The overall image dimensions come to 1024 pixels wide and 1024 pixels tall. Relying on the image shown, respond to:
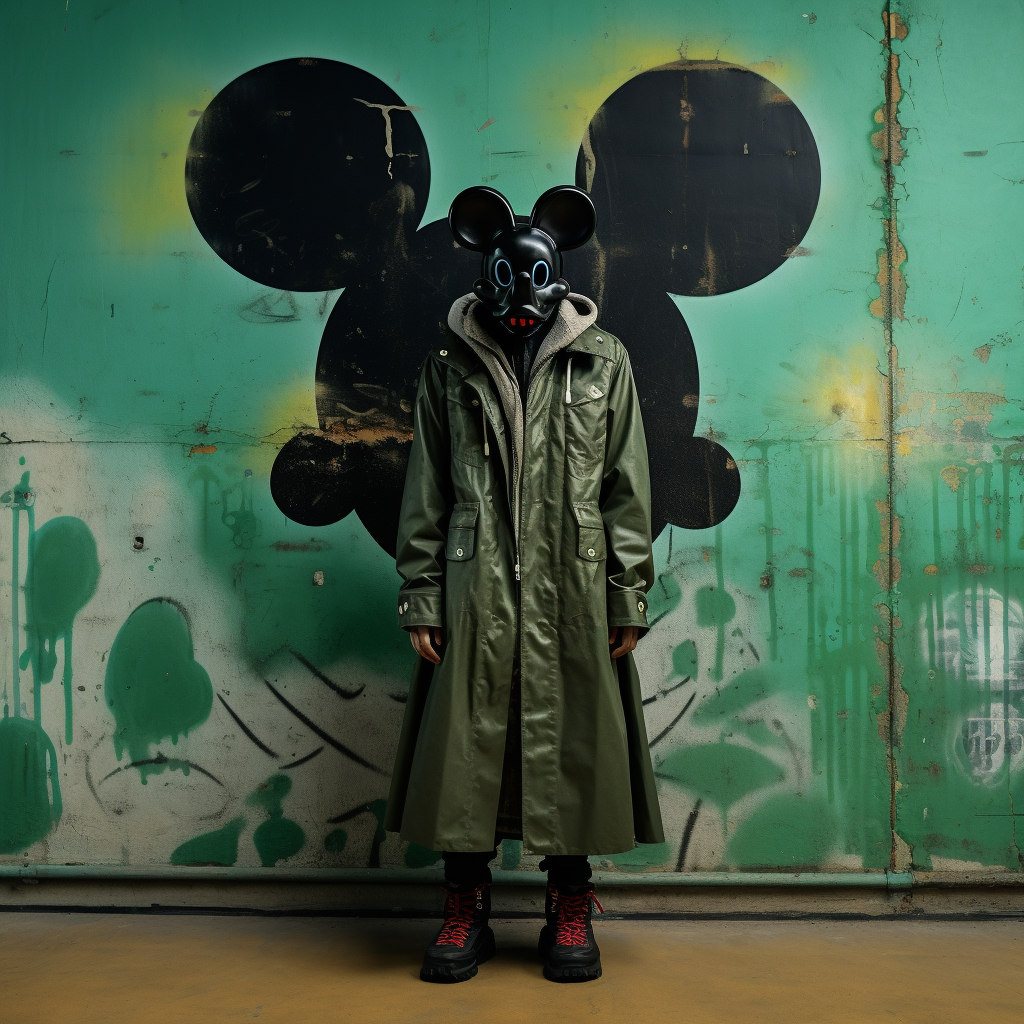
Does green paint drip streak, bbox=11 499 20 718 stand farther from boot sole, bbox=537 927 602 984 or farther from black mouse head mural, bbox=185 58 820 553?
boot sole, bbox=537 927 602 984

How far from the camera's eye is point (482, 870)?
2.17 meters

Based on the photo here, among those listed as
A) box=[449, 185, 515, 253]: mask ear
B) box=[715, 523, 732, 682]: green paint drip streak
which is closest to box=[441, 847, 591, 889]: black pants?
box=[715, 523, 732, 682]: green paint drip streak

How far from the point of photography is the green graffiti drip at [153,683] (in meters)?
2.60

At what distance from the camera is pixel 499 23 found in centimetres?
264

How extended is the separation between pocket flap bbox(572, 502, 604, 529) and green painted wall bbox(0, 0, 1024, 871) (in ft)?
1.82

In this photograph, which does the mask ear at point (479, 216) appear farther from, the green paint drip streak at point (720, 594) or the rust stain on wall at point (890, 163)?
the rust stain on wall at point (890, 163)

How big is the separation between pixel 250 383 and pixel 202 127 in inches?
33.4

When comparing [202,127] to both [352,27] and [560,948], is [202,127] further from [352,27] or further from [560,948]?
[560,948]

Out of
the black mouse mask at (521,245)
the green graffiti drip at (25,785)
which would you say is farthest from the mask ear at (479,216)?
the green graffiti drip at (25,785)

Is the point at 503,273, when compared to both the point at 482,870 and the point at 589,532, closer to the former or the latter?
the point at 589,532

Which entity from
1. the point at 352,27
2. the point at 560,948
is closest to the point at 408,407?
the point at 352,27

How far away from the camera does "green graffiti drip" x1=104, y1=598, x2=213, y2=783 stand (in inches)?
103

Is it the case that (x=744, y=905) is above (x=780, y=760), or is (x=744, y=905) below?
below

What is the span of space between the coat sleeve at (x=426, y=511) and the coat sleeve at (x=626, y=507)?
436 mm
